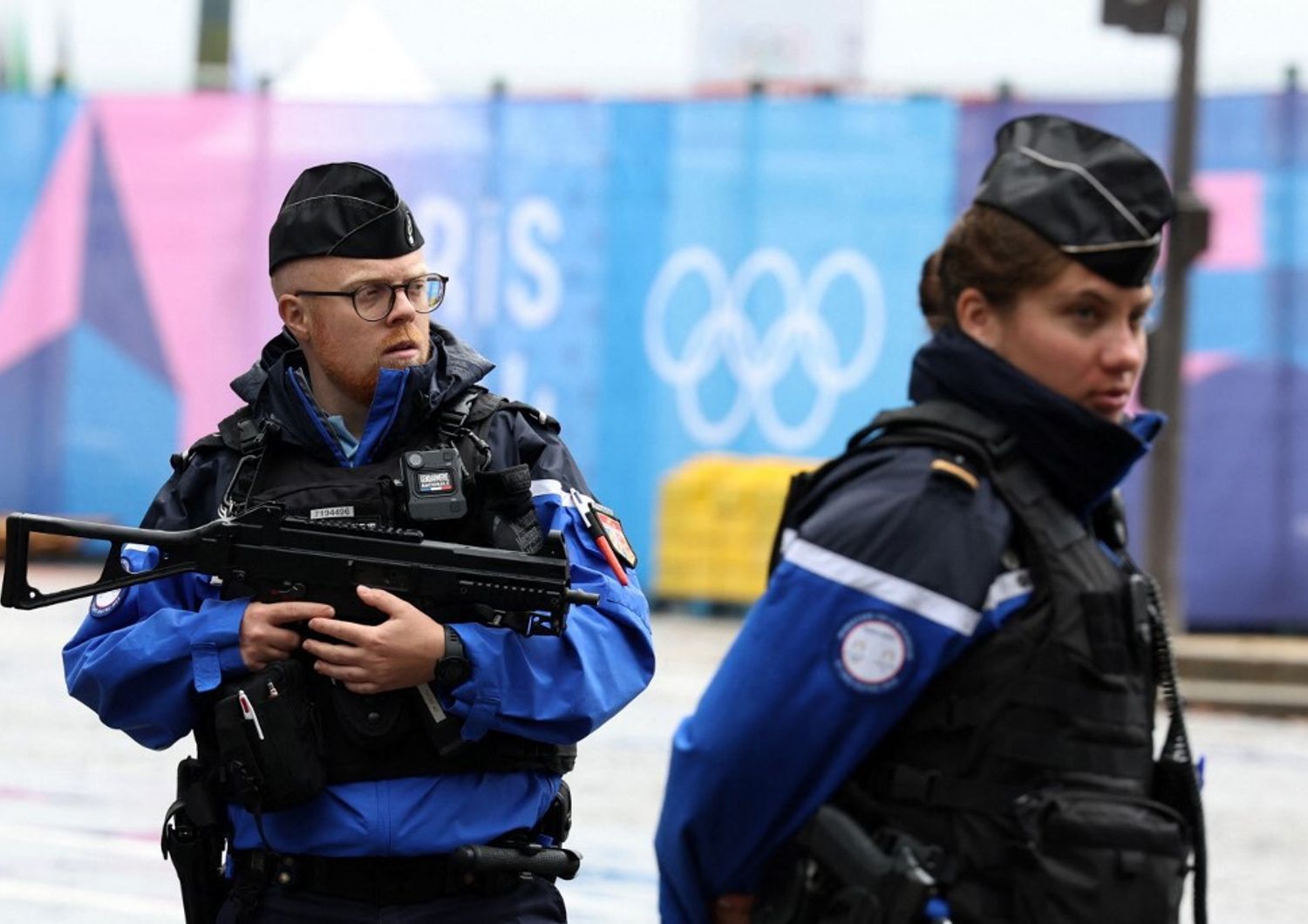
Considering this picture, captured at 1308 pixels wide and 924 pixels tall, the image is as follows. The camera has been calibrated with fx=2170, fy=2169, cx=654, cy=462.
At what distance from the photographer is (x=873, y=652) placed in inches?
101

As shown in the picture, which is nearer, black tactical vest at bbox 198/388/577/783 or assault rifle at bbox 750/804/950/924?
assault rifle at bbox 750/804/950/924

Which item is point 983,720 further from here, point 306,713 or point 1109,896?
point 306,713

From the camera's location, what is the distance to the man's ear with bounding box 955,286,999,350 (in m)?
2.72

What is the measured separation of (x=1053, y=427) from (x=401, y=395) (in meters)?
1.17

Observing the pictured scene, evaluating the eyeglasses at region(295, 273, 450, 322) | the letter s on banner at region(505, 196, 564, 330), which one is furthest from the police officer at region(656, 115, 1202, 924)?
the letter s on banner at region(505, 196, 564, 330)

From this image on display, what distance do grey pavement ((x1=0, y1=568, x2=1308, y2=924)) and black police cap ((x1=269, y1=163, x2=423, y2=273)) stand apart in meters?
3.77

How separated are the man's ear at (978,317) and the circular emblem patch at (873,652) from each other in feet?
1.31

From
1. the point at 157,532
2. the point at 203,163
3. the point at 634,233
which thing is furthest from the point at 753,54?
the point at 157,532

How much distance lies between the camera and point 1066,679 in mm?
2592

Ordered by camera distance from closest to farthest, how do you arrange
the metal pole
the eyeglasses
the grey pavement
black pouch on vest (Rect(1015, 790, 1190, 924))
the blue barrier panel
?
black pouch on vest (Rect(1015, 790, 1190, 924)) < the eyeglasses < the grey pavement < the metal pole < the blue barrier panel

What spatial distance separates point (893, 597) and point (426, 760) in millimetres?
1029

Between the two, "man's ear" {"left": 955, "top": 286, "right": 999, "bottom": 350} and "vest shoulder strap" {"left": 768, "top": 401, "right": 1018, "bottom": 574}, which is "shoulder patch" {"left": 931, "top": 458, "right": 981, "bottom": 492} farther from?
"man's ear" {"left": 955, "top": 286, "right": 999, "bottom": 350}

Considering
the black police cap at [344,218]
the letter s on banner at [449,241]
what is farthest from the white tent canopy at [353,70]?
the black police cap at [344,218]

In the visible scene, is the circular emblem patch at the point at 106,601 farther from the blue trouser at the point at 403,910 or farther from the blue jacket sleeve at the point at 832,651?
the blue jacket sleeve at the point at 832,651
